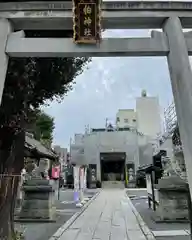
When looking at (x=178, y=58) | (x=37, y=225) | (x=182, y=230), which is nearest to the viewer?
(x=178, y=58)

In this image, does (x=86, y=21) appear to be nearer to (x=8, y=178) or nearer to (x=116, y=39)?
(x=116, y=39)

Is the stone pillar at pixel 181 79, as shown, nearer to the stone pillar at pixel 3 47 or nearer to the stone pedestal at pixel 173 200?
the stone pillar at pixel 3 47

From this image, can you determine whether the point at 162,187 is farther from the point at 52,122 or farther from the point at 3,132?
the point at 52,122

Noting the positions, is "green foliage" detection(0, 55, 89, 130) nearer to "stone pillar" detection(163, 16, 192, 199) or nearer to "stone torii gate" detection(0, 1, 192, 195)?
"stone torii gate" detection(0, 1, 192, 195)

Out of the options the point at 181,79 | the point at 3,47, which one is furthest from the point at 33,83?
the point at 181,79

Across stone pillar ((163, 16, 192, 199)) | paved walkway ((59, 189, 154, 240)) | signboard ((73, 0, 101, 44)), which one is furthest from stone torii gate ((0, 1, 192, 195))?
paved walkway ((59, 189, 154, 240))

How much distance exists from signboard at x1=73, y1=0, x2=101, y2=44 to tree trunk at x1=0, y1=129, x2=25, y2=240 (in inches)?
99.7

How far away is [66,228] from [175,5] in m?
7.69

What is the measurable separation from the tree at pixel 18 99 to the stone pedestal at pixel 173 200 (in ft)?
19.6

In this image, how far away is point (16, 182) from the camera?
293 inches

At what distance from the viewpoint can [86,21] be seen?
6.18 metres

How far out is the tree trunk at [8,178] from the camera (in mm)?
6887

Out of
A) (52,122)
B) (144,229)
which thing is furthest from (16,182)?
(52,122)

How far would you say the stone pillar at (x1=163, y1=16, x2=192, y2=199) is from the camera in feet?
18.3
